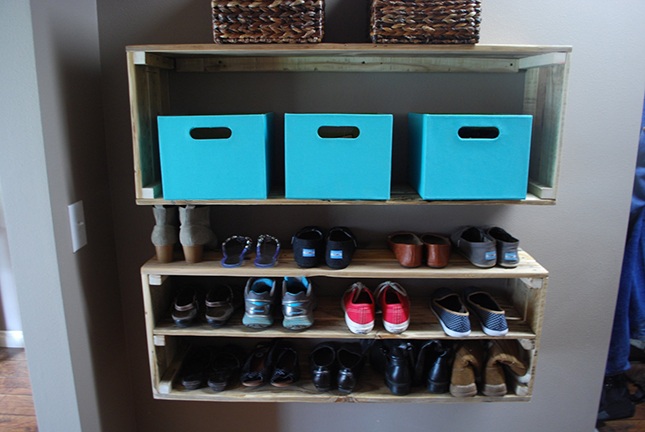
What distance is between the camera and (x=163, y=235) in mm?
1527

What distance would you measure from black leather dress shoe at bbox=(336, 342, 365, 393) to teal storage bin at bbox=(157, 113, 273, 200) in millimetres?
641

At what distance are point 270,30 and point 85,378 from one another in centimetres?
120

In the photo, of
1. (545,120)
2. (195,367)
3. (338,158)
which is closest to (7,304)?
(195,367)

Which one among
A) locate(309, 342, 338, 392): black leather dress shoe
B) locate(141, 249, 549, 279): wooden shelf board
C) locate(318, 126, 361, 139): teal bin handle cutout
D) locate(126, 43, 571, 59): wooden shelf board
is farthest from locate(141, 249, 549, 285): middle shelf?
locate(126, 43, 571, 59): wooden shelf board

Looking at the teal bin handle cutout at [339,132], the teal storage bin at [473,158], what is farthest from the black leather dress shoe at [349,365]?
the teal bin handle cutout at [339,132]

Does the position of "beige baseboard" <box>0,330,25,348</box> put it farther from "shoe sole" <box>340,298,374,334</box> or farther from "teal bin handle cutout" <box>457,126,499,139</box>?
"teal bin handle cutout" <box>457,126,499,139</box>

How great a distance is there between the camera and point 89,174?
1559 mm

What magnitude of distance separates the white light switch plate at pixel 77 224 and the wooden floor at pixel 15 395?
1124mm

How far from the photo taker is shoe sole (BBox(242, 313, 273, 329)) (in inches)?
60.1

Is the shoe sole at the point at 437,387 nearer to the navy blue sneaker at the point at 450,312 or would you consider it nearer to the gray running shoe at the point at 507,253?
the navy blue sneaker at the point at 450,312

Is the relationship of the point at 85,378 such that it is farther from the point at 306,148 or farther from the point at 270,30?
the point at 270,30

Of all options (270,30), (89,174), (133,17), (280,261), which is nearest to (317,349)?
(280,261)

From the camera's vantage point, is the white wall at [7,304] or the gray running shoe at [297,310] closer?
the gray running shoe at [297,310]

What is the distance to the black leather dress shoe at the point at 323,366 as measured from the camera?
1.57 meters
